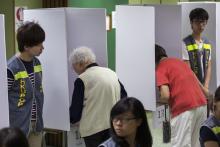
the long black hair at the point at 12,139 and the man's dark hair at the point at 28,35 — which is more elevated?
the man's dark hair at the point at 28,35

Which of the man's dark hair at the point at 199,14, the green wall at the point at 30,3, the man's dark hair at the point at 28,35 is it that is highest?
the green wall at the point at 30,3

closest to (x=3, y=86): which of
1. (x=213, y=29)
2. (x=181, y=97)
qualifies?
(x=181, y=97)

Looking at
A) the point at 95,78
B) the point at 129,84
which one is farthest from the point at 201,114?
the point at 95,78

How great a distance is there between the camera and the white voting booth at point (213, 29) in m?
4.63

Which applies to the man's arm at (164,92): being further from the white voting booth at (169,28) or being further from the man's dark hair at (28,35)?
the man's dark hair at (28,35)

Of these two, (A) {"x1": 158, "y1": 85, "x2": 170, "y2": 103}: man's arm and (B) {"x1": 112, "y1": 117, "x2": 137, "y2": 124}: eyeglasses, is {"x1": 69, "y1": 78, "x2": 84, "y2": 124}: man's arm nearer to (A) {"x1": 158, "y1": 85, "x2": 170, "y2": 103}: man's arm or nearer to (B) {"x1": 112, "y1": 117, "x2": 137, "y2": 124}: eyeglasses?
(A) {"x1": 158, "y1": 85, "x2": 170, "y2": 103}: man's arm

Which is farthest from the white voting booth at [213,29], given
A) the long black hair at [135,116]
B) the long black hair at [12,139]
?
the long black hair at [12,139]

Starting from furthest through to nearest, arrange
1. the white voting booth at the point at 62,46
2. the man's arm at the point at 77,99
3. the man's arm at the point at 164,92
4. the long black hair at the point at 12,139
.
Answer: the man's arm at the point at 164,92 < the white voting booth at the point at 62,46 < the man's arm at the point at 77,99 < the long black hair at the point at 12,139

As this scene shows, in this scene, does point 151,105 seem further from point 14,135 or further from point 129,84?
point 14,135

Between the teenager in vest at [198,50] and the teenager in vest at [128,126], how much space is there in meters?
2.15

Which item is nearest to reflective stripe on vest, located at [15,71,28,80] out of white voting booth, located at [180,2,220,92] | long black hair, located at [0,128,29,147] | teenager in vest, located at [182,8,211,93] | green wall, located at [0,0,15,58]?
long black hair, located at [0,128,29,147]

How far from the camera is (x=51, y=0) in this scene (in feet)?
17.4

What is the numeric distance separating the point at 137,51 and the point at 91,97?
2.54ft

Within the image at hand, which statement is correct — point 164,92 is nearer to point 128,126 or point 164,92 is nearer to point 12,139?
point 128,126
